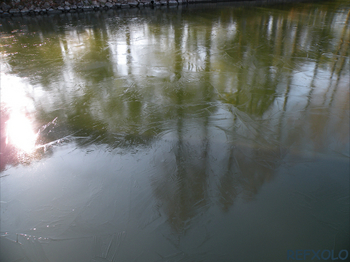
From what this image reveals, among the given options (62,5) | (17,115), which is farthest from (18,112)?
(62,5)

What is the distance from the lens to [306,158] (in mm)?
2176

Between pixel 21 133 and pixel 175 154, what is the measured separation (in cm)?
168

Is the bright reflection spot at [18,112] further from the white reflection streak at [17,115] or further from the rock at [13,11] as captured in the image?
the rock at [13,11]

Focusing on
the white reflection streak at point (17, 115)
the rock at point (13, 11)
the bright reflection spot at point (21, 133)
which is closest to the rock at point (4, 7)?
the rock at point (13, 11)

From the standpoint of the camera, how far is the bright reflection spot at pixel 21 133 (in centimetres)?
240

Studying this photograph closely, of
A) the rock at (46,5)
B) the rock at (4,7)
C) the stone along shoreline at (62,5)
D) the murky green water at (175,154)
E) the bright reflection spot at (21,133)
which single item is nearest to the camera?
the murky green water at (175,154)

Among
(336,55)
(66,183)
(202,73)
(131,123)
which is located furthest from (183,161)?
(336,55)

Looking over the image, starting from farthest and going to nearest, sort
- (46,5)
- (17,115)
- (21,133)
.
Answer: (46,5)
(17,115)
(21,133)

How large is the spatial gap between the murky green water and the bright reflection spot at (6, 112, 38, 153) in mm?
16

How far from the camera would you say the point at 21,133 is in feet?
8.40

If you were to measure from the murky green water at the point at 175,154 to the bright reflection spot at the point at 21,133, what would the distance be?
0.05 ft

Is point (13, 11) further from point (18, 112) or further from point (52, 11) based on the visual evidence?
point (18, 112)

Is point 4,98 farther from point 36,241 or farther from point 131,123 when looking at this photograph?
point 36,241

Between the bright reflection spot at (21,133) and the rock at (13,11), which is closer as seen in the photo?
the bright reflection spot at (21,133)
